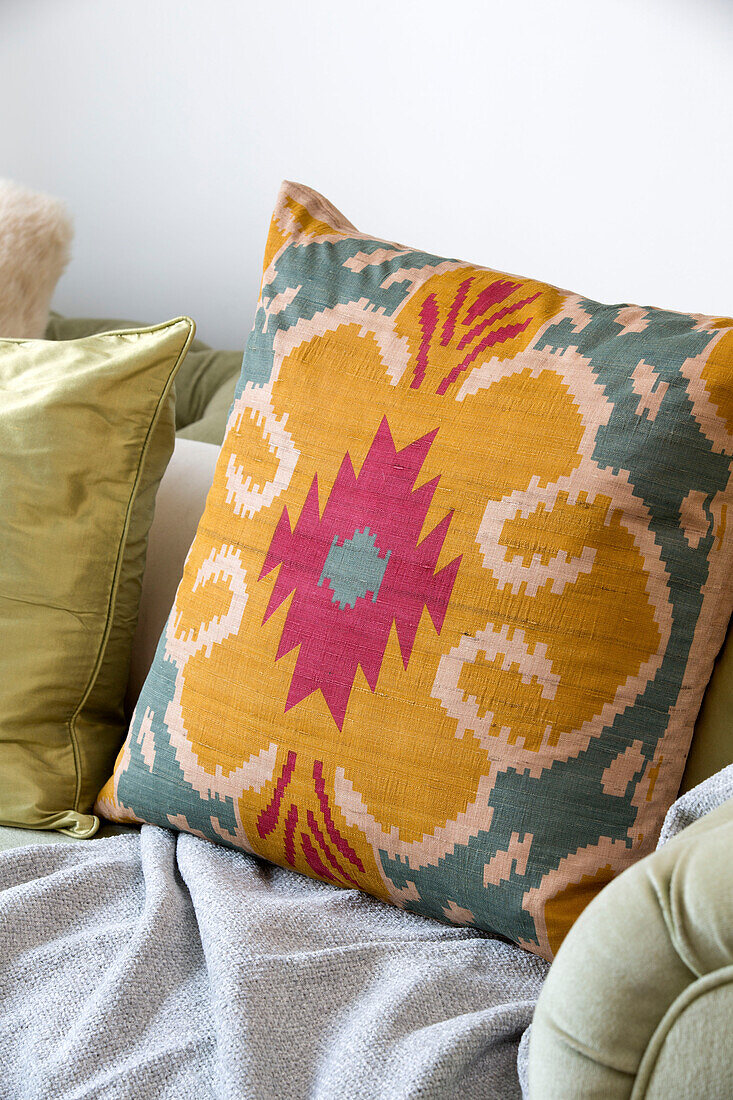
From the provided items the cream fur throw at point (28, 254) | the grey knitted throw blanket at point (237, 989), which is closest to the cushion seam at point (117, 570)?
the grey knitted throw blanket at point (237, 989)

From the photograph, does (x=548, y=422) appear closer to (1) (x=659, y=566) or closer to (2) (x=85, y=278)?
(1) (x=659, y=566)

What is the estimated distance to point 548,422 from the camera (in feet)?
2.32

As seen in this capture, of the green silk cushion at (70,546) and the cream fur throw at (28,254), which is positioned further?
the cream fur throw at (28,254)

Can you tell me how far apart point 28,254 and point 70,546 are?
544 millimetres

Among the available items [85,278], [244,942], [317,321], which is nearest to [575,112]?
[317,321]

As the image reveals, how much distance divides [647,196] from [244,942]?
111 cm

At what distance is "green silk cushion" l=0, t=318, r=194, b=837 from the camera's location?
0.91 metres

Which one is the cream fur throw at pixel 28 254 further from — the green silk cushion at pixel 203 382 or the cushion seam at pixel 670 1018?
the cushion seam at pixel 670 1018

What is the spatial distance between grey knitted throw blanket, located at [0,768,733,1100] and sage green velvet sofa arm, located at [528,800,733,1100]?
6.1 inches

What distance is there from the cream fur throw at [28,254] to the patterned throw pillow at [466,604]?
0.61 metres

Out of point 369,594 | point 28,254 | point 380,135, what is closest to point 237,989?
point 369,594

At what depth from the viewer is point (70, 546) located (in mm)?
920

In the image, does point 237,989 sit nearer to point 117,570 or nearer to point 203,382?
point 117,570

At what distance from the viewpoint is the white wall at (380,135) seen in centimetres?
129
